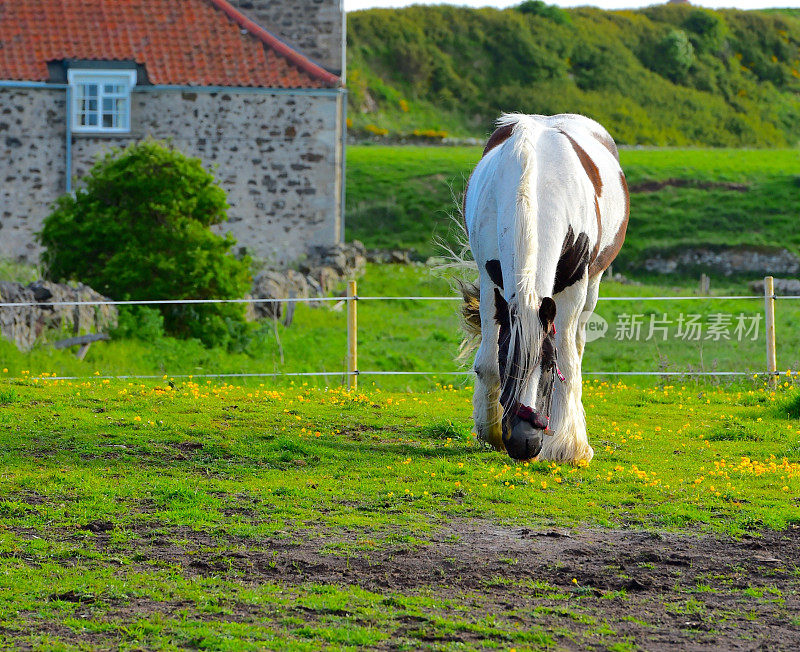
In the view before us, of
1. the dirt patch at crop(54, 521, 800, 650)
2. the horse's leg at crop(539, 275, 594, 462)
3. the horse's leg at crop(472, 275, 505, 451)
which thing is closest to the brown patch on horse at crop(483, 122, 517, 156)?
the horse's leg at crop(472, 275, 505, 451)

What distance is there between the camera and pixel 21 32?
2494 cm

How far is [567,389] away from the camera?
8391 millimetres

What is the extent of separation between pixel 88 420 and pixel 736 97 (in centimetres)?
6429

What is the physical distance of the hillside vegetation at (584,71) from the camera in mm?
59781

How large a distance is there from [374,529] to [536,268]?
229cm

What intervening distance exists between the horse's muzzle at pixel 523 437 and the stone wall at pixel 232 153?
1823cm

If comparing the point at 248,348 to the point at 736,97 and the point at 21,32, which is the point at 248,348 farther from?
the point at 736,97

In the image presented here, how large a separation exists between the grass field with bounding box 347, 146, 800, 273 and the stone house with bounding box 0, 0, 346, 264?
7.88 metres

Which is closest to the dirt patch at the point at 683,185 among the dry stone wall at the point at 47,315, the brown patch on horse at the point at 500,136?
→ the dry stone wall at the point at 47,315

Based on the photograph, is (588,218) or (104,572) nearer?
(104,572)

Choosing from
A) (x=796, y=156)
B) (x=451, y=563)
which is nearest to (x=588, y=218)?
(x=451, y=563)

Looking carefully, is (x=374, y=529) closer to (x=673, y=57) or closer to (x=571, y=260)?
(x=571, y=260)

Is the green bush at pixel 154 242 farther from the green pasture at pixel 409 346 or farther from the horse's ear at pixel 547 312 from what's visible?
the horse's ear at pixel 547 312

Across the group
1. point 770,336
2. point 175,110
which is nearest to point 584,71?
point 175,110
